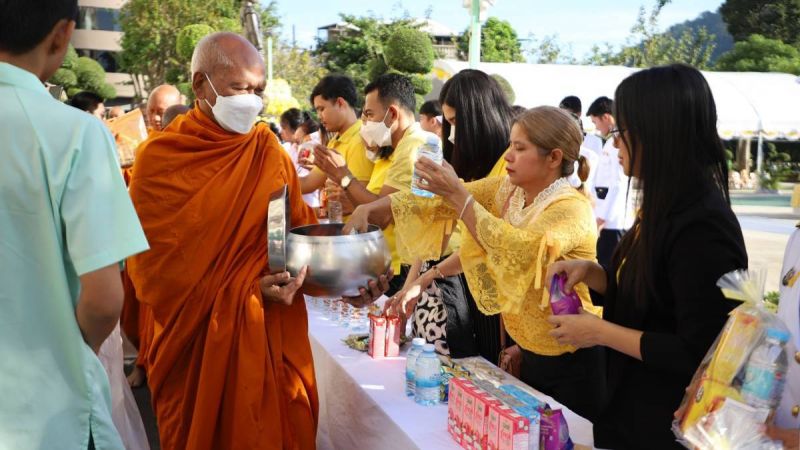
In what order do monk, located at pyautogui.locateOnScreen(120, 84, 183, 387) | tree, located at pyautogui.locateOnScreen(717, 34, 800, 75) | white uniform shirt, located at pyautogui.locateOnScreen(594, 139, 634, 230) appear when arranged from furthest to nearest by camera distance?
tree, located at pyautogui.locateOnScreen(717, 34, 800, 75) < white uniform shirt, located at pyautogui.locateOnScreen(594, 139, 634, 230) < monk, located at pyautogui.locateOnScreen(120, 84, 183, 387)

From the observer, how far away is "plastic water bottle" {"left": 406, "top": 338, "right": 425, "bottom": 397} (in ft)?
8.04

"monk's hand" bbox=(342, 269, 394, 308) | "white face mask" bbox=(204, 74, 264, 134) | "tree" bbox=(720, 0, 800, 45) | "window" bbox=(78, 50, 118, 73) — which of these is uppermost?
"tree" bbox=(720, 0, 800, 45)

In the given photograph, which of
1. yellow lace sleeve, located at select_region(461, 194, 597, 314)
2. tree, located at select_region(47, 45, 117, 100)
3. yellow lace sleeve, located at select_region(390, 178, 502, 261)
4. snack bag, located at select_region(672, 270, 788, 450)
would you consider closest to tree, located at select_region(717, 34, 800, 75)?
tree, located at select_region(47, 45, 117, 100)

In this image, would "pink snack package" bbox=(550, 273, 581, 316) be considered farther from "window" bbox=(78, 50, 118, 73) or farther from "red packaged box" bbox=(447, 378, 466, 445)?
"window" bbox=(78, 50, 118, 73)

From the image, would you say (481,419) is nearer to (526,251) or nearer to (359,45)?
(526,251)

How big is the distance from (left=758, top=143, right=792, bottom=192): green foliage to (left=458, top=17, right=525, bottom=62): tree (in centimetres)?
1697

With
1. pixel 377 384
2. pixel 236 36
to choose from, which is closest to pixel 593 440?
pixel 377 384

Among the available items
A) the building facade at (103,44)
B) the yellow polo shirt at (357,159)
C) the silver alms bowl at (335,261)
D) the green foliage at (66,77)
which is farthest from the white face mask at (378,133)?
the building facade at (103,44)

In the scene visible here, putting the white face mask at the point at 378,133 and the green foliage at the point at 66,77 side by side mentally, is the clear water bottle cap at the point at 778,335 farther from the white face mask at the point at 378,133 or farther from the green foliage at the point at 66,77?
the green foliage at the point at 66,77

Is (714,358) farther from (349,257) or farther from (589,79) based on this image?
(589,79)

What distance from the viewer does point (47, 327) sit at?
55.7 inches

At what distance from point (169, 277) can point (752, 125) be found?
23.6 meters

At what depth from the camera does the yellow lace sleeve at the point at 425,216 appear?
265 cm

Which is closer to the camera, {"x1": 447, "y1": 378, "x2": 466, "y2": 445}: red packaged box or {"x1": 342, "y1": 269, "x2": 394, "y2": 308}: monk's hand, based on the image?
{"x1": 447, "y1": 378, "x2": 466, "y2": 445}: red packaged box
